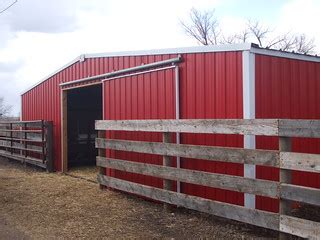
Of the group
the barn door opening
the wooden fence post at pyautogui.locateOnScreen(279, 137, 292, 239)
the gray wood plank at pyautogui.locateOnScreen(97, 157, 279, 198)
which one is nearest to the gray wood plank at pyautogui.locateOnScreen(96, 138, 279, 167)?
the wooden fence post at pyautogui.locateOnScreen(279, 137, 292, 239)

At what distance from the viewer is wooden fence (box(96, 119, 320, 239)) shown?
4824 millimetres

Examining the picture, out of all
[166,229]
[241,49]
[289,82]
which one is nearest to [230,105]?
[241,49]

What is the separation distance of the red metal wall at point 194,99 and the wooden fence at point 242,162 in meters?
0.52

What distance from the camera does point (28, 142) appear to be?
1512 cm

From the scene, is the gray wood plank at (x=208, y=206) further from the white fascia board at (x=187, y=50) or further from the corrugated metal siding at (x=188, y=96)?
the white fascia board at (x=187, y=50)

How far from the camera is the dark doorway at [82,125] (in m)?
15.5

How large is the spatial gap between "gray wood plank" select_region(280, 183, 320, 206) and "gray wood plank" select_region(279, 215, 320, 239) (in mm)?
231

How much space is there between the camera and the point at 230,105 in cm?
673

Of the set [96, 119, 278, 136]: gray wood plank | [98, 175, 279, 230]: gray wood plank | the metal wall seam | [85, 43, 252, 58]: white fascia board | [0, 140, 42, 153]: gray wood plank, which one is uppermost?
[85, 43, 252, 58]: white fascia board

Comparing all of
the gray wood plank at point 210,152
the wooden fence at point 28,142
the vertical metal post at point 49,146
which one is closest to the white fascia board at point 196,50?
the gray wood plank at point 210,152

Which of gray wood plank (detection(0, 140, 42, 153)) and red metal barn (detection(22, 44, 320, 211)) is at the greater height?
red metal barn (detection(22, 44, 320, 211))

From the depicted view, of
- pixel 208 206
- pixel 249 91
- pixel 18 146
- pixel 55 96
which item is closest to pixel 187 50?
pixel 249 91

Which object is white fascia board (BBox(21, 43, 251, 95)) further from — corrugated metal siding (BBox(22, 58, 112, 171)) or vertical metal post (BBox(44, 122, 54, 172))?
vertical metal post (BBox(44, 122, 54, 172))

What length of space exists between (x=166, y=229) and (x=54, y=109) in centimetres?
843
